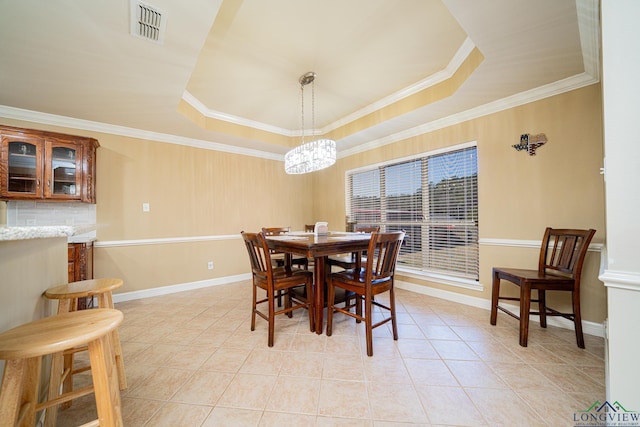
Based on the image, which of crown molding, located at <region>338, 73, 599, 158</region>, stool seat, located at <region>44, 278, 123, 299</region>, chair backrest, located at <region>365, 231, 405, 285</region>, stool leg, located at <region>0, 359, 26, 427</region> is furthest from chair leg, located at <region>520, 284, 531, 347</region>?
stool seat, located at <region>44, 278, 123, 299</region>

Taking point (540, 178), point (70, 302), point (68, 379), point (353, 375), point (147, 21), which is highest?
point (147, 21)

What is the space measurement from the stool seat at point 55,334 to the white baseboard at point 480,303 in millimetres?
3347

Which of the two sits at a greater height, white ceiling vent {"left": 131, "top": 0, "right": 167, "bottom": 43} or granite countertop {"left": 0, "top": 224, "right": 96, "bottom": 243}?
white ceiling vent {"left": 131, "top": 0, "right": 167, "bottom": 43}

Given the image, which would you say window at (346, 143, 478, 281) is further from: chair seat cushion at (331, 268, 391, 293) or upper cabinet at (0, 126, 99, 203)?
upper cabinet at (0, 126, 99, 203)

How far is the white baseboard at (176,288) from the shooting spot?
3.20m

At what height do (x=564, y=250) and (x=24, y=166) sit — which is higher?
(x=24, y=166)

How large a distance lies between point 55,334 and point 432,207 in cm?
359

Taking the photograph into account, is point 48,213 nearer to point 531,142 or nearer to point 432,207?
point 432,207

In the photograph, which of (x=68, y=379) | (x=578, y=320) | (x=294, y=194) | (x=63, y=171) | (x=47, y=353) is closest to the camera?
(x=47, y=353)

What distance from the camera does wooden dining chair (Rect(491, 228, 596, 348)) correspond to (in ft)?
6.28

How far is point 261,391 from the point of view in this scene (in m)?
1.49

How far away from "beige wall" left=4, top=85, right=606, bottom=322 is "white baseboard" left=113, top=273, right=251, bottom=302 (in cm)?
8

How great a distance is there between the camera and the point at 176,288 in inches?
141

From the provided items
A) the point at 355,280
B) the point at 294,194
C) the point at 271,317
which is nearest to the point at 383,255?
the point at 355,280
